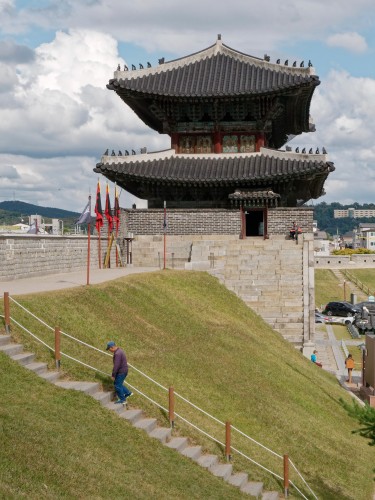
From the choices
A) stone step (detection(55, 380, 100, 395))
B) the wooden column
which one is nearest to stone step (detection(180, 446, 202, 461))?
stone step (detection(55, 380, 100, 395))

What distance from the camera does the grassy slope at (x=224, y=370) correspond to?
18.1 metres

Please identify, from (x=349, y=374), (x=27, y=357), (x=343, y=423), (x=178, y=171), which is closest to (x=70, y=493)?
(x=27, y=357)

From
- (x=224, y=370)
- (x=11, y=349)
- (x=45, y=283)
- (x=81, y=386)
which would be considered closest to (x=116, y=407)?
(x=81, y=386)

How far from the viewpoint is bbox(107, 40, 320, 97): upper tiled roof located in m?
42.2

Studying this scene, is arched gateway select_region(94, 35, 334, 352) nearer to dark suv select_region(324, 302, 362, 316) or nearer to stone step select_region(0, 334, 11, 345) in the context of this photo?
dark suv select_region(324, 302, 362, 316)

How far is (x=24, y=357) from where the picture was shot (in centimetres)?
1586

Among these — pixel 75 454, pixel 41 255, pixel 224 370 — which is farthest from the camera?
pixel 41 255

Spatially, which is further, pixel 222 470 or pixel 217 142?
pixel 217 142

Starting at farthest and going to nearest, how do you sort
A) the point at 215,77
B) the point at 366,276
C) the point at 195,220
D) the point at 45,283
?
1. the point at 366,276
2. the point at 215,77
3. the point at 195,220
4. the point at 45,283

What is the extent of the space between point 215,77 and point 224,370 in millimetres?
26686

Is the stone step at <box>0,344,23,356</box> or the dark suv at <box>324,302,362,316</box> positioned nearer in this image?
the stone step at <box>0,344,23,356</box>

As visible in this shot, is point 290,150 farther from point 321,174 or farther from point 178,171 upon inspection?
point 178,171

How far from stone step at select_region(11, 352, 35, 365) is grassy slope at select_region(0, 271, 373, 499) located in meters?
0.32

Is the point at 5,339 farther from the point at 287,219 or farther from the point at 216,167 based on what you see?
the point at 216,167
